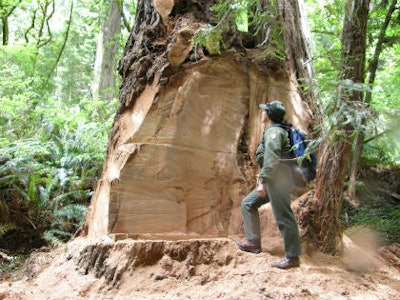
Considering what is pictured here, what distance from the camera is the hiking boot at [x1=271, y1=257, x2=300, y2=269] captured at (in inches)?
175

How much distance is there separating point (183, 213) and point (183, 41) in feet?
7.81

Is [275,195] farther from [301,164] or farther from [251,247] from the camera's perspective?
[251,247]

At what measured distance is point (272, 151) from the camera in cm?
468

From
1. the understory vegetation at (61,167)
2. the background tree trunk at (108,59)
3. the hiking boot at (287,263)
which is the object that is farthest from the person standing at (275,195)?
the background tree trunk at (108,59)

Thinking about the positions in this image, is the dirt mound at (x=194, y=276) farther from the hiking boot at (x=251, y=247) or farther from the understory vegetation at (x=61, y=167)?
the understory vegetation at (x=61, y=167)

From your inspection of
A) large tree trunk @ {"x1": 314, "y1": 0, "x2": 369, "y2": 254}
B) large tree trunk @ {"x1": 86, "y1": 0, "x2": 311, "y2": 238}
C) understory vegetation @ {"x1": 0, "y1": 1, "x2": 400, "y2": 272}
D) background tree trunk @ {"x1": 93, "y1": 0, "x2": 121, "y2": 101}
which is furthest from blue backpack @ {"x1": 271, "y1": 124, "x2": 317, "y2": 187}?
background tree trunk @ {"x1": 93, "y1": 0, "x2": 121, "y2": 101}

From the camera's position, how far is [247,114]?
587 cm

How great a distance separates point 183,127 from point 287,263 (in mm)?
2248

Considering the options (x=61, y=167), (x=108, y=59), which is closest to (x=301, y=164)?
(x=61, y=167)

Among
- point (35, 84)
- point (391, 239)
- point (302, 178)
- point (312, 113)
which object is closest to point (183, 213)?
point (302, 178)

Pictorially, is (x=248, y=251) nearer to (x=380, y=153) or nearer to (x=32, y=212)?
(x=32, y=212)

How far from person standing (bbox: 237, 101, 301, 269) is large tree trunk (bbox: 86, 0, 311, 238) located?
0.59 m

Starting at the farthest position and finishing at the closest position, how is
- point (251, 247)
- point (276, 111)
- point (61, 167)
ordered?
point (61, 167), point (276, 111), point (251, 247)

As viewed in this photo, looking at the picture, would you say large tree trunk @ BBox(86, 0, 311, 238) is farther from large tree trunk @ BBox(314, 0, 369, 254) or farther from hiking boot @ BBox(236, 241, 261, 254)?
large tree trunk @ BBox(314, 0, 369, 254)
